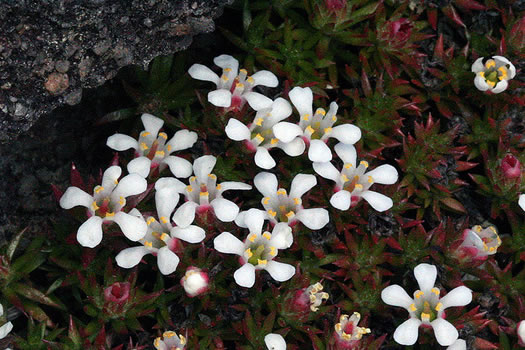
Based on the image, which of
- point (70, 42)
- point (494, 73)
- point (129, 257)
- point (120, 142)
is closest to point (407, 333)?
point (129, 257)

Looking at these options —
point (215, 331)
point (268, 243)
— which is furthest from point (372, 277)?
point (215, 331)

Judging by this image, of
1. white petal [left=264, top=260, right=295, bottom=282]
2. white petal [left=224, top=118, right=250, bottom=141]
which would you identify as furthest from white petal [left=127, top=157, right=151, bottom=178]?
white petal [left=264, top=260, right=295, bottom=282]

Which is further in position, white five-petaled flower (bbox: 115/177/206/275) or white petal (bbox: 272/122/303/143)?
white petal (bbox: 272/122/303/143)

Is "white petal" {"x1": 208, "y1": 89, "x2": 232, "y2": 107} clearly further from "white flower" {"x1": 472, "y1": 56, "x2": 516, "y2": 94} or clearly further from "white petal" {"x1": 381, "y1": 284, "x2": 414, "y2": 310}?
"white flower" {"x1": 472, "y1": 56, "x2": 516, "y2": 94}

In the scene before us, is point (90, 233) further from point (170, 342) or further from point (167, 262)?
point (170, 342)

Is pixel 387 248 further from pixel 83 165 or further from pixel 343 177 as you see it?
pixel 83 165

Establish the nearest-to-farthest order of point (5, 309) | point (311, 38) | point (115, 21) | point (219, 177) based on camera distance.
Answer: point (115, 21) < point (5, 309) < point (219, 177) < point (311, 38)
